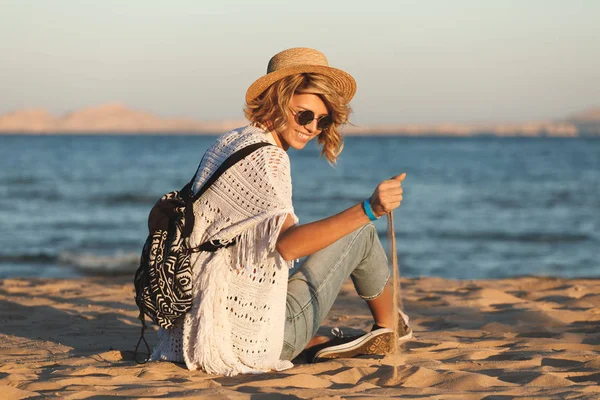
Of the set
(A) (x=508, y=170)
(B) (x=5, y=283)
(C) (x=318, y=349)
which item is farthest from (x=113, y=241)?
(A) (x=508, y=170)

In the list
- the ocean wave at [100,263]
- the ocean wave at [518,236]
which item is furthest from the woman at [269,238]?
the ocean wave at [518,236]

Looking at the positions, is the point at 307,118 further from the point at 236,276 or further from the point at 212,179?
the point at 236,276

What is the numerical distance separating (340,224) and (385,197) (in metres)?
0.22

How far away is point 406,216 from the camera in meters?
19.3

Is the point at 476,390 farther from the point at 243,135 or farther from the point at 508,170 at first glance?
the point at 508,170

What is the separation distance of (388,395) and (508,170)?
36.8 m

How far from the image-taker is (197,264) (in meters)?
3.57

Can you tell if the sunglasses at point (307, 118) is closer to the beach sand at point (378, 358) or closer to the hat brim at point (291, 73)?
the hat brim at point (291, 73)

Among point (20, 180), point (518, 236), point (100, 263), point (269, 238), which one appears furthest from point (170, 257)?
point (20, 180)

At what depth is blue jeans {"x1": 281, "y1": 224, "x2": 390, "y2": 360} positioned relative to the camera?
3.79 m

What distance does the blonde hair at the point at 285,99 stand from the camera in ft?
11.9

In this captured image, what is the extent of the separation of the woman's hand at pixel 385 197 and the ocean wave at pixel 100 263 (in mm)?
7398

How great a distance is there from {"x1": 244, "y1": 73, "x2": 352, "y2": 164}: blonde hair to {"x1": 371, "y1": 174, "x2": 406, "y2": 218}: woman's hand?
0.71 metres

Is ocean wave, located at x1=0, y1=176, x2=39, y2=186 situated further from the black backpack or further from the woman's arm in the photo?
the woman's arm
